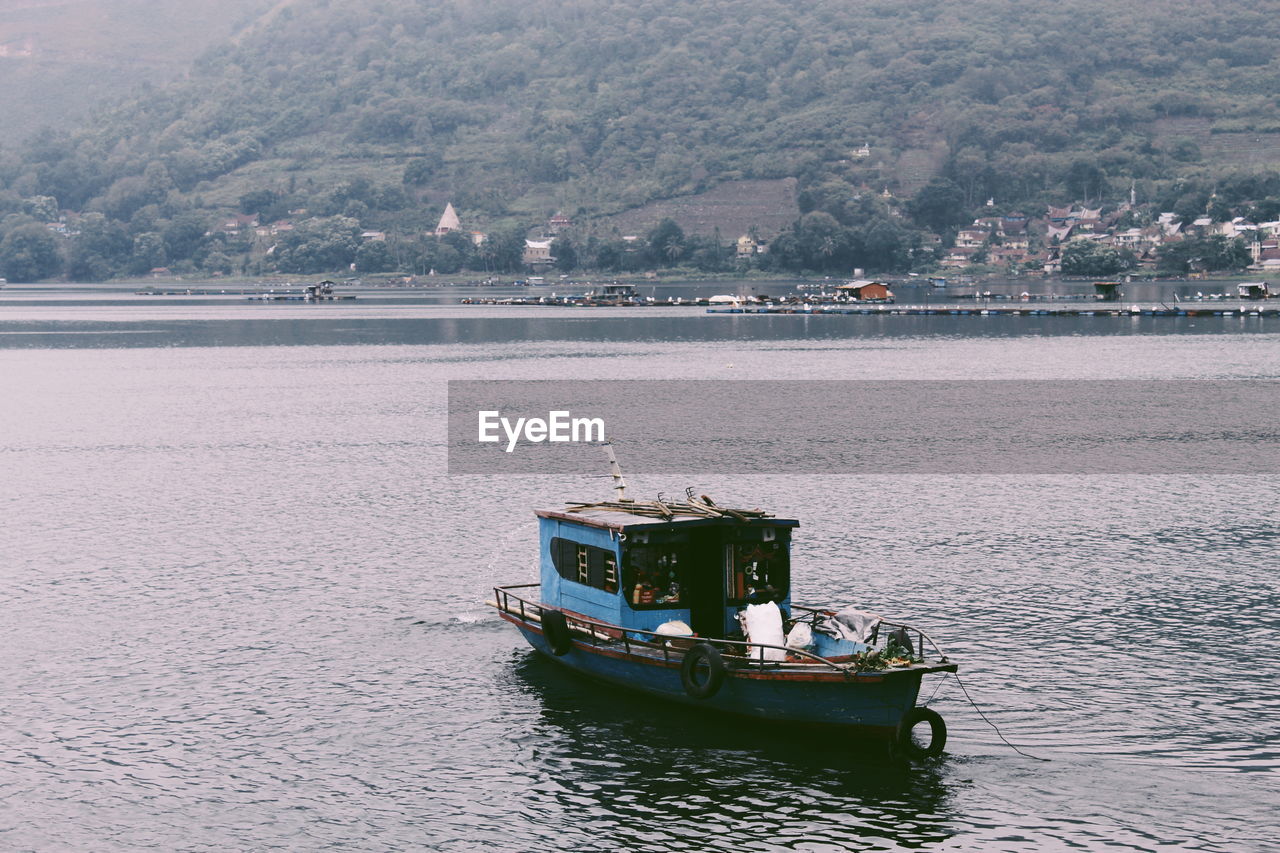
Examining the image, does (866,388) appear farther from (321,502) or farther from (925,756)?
(925,756)

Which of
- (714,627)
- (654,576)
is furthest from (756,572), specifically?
(654,576)

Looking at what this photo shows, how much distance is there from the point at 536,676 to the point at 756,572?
8008mm

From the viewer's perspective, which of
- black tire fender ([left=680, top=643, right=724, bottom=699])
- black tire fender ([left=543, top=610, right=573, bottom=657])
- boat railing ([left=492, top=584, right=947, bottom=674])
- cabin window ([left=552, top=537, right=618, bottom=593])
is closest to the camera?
boat railing ([left=492, top=584, right=947, bottom=674])

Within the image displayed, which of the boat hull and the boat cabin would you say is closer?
the boat hull

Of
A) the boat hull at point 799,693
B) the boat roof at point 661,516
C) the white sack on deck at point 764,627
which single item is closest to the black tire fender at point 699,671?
the boat hull at point 799,693

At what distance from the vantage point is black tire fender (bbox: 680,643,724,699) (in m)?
38.8

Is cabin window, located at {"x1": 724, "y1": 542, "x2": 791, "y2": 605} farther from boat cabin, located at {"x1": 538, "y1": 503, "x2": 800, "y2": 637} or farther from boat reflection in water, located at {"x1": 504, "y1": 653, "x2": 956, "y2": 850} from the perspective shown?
boat reflection in water, located at {"x1": 504, "y1": 653, "x2": 956, "y2": 850}

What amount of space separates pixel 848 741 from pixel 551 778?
767cm

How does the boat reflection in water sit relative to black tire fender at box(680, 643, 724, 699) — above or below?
below

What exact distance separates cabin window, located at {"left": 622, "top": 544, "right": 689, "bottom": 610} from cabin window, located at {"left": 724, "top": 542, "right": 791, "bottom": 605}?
150 cm

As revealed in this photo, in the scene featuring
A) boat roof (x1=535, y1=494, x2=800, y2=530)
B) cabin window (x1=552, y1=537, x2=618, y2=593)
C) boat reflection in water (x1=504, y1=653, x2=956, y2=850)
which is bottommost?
boat reflection in water (x1=504, y1=653, x2=956, y2=850)

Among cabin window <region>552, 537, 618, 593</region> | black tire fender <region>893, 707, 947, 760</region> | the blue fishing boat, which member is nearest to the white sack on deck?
the blue fishing boat

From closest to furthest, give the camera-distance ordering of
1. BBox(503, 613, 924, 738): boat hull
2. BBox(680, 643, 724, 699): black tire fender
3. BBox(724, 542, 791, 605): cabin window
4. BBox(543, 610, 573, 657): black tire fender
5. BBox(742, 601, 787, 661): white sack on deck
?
BBox(503, 613, 924, 738): boat hull → BBox(680, 643, 724, 699): black tire fender → BBox(742, 601, 787, 661): white sack on deck → BBox(724, 542, 791, 605): cabin window → BBox(543, 610, 573, 657): black tire fender

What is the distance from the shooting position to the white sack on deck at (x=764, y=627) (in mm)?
40312
